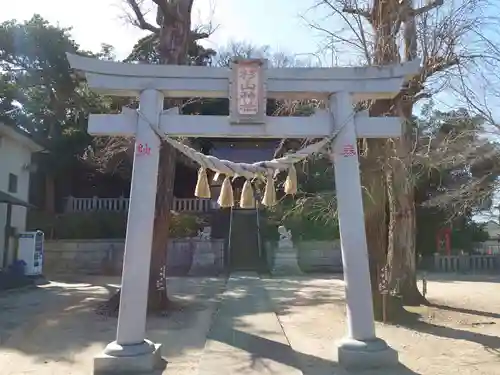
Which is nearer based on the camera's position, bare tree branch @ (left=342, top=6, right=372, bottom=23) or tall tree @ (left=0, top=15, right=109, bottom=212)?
bare tree branch @ (left=342, top=6, right=372, bottom=23)

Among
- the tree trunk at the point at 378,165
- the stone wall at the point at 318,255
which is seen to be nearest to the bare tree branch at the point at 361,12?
the tree trunk at the point at 378,165

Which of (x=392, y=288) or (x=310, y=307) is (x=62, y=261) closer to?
(x=310, y=307)

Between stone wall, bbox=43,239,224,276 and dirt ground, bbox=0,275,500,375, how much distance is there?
20.7 feet

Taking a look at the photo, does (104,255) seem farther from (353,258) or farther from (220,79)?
(353,258)

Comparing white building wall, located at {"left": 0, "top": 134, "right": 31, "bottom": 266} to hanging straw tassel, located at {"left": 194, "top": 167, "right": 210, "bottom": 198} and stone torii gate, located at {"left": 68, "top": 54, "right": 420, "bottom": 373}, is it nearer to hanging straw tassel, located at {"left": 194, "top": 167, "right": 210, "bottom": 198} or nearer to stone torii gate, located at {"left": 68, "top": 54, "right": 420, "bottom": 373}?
stone torii gate, located at {"left": 68, "top": 54, "right": 420, "bottom": 373}

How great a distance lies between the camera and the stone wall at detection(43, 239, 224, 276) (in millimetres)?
20703

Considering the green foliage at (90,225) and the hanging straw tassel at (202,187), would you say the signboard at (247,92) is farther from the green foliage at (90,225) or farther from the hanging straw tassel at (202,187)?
the green foliage at (90,225)

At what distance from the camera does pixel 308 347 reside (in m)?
7.60

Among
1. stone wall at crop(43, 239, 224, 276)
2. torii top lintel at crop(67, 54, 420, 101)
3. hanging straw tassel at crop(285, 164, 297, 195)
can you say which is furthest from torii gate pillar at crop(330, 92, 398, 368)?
stone wall at crop(43, 239, 224, 276)

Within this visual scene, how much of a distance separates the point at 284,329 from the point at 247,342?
65.2 inches

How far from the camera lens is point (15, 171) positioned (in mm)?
18281

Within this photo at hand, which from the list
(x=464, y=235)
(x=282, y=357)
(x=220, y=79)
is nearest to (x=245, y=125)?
(x=220, y=79)

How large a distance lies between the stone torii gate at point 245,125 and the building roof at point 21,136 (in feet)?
37.0

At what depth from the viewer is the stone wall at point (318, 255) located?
21.2 metres
